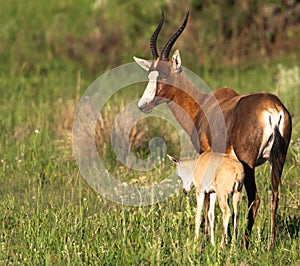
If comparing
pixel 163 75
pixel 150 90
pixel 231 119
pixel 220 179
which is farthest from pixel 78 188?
pixel 220 179

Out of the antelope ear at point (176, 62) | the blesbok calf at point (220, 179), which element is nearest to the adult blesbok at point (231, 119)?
the antelope ear at point (176, 62)

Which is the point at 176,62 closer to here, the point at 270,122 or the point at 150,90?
the point at 150,90

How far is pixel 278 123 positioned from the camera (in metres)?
5.66

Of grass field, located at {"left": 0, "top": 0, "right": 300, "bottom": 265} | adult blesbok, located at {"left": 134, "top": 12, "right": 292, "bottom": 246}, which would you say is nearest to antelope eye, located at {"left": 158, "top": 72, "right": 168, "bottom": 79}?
adult blesbok, located at {"left": 134, "top": 12, "right": 292, "bottom": 246}

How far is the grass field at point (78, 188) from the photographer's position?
17.3 feet

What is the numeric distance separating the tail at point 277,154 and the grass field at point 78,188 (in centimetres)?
45

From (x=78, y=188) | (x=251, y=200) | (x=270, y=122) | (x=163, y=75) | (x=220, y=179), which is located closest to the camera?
(x=220, y=179)

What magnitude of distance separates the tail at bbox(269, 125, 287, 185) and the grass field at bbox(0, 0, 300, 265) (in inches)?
17.7

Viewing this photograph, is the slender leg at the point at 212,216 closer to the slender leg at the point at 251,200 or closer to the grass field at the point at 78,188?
the grass field at the point at 78,188

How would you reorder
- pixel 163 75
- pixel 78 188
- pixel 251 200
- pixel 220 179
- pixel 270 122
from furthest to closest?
pixel 78 188, pixel 163 75, pixel 251 200, pixel 270 122, pixel 220 179

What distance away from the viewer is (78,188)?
7.52 metres

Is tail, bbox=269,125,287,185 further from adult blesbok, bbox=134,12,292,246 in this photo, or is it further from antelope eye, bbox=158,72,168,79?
antelope eye, bbox=158,72,168,79

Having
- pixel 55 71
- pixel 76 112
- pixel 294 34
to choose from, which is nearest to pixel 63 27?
pixel 55 71

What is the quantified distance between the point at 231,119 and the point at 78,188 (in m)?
2.14
